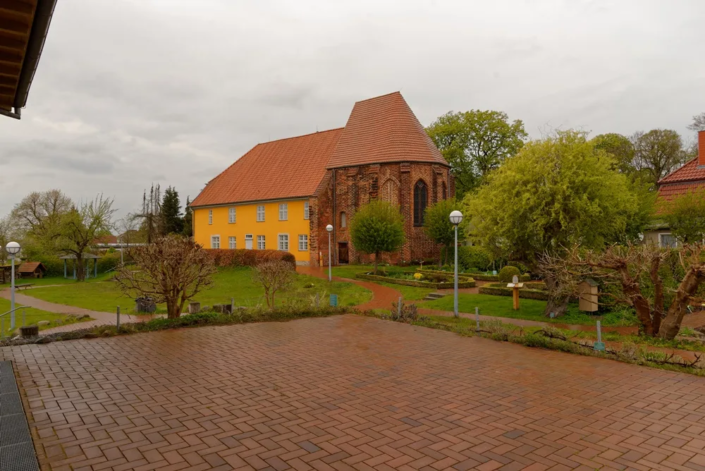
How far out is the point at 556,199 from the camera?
14969mm

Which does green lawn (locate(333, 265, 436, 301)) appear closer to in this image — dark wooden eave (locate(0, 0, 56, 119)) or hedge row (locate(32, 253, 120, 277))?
dark wooden eave (locate(0, 0, 56, 119))

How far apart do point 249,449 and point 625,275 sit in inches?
376

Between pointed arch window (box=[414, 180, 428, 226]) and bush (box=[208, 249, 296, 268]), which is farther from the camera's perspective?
pointed arch window (box=[414, 180, 428, 226])

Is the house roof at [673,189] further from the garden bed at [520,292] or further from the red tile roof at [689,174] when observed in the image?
the garden bed at [520,292]

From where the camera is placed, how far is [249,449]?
190 inches

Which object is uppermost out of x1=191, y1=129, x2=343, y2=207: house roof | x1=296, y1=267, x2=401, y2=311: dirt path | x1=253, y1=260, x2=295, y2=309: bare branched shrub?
x1=191, y1=129, x2=343, y2=207: house roof

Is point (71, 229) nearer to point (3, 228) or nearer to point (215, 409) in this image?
point (3, 228)

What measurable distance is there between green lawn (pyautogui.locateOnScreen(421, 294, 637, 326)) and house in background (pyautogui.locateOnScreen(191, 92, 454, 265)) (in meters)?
14.4

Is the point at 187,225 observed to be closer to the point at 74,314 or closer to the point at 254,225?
the point at 254,225

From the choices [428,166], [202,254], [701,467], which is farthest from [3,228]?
[701,467]

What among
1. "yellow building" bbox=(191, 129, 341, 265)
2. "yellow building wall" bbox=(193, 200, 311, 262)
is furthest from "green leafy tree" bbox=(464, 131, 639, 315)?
"yellow building wall" bbox=(193, 200, 311, 262)

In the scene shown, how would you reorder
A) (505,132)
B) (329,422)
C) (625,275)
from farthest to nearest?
1. (505,132)
2. (625,275)
3. (329,422)

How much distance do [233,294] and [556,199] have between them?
15947 millimetres

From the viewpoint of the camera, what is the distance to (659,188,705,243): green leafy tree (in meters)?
19.6
